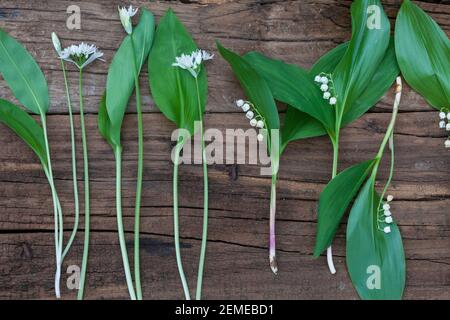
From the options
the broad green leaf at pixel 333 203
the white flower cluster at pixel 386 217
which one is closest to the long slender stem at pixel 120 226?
the broad green leaf at pixel 333 203

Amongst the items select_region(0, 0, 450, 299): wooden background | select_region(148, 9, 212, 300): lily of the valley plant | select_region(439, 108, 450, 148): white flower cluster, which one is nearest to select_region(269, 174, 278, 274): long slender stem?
select_region(0, 0, 450, 299): wooden background

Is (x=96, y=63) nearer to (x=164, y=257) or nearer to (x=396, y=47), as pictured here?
(x=164, y=257)

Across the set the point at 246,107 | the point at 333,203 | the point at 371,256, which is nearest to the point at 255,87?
the point at 246,107

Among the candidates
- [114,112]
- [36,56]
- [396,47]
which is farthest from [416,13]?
[36,56]

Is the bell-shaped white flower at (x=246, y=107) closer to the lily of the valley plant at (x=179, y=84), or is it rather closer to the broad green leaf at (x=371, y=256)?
the lily of the valley plant at (x=179, y=84)

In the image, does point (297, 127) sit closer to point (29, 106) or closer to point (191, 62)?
point (191, 62)

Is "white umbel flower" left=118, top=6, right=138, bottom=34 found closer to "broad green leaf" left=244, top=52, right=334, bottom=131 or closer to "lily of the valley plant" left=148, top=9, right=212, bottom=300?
"lily of the valley plant" left=148, top=9, right=212, bottom=300
